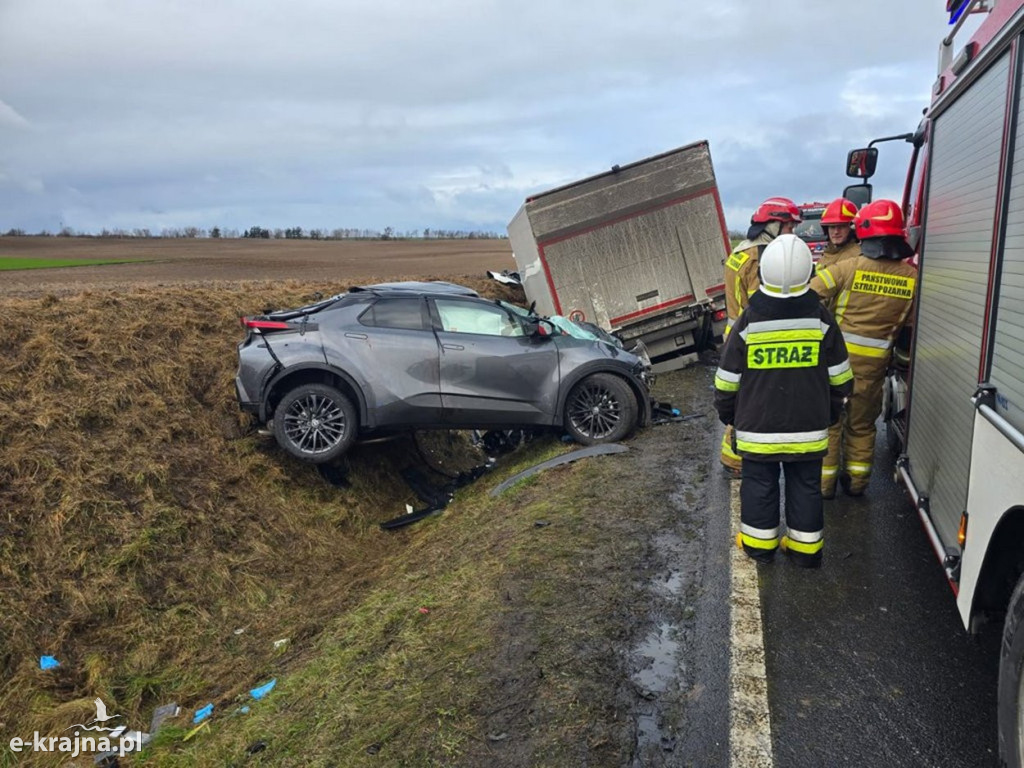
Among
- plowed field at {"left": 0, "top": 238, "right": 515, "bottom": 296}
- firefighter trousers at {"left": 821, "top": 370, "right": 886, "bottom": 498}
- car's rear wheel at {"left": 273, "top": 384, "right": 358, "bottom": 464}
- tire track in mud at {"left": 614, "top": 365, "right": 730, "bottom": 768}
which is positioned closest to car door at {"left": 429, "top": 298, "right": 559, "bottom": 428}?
car's rear wheel at {"left": 273, "top": 384, "right": 358, "bottom": 464}

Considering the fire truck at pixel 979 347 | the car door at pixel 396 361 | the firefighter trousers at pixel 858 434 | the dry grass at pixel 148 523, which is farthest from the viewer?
the car door at pixel 396 361

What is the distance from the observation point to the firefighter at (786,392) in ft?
13.6

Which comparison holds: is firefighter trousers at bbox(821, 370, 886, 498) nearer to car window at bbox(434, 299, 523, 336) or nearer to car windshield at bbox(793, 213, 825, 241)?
car window at bbox(434, 299, 523, 336)

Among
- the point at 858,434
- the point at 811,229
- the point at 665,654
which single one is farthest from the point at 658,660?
the point at 811,229

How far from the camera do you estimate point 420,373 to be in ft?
24.3

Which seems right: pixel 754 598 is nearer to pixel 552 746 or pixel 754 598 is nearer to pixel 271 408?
pixel 552 746

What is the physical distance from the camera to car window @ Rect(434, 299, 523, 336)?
7645 millimetres

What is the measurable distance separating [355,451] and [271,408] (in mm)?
1343

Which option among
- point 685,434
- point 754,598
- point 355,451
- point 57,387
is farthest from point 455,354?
point 754,598

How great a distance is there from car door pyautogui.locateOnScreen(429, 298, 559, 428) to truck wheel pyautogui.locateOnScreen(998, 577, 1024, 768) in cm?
549

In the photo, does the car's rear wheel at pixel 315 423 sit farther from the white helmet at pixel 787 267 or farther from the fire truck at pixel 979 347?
the fire truck at pixel 979 347

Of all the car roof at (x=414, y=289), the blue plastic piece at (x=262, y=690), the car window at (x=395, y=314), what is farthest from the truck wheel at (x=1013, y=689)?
the car roof at (x=414, y=289)

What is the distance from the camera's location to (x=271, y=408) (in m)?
7.26
